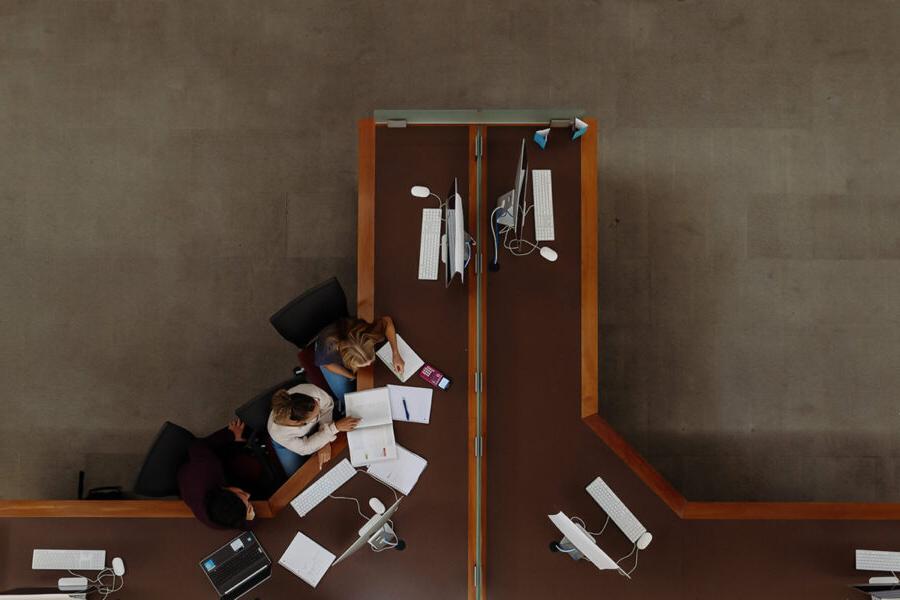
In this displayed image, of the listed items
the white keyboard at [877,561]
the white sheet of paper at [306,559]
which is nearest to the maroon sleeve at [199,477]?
the white sheet of paper at [306,559]

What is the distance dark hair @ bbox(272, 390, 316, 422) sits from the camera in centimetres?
264

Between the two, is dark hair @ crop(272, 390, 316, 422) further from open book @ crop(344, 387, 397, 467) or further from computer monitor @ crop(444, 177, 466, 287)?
computer monitor @ crop(444, 177, 466, 287)

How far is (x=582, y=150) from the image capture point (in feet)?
9.25

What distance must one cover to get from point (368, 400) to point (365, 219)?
889mm

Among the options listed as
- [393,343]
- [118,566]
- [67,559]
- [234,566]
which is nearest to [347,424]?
[393,343]

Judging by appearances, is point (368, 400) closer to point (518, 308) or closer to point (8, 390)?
point (518, 308)

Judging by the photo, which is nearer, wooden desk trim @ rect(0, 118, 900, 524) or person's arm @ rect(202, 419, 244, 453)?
wooden desk trim @ rect(0, 118, 900, 524)

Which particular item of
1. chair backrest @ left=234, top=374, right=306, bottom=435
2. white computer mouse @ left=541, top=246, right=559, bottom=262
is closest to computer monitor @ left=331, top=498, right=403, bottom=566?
chair backrest @ left=234, top=374, right=306, bottom=435

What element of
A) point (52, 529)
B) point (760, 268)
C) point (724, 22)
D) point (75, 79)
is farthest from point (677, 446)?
point (75, 79)

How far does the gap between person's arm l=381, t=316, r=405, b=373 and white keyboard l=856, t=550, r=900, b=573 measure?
89.4 inches

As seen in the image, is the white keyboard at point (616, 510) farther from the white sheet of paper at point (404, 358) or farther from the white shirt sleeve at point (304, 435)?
the white shirt sleeve at point (304, 435)

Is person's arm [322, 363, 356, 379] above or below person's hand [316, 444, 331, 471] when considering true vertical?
above

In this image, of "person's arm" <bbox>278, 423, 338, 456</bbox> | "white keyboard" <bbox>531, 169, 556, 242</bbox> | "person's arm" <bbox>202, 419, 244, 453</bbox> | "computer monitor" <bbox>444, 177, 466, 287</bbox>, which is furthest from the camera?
"person's arm" <bbox>202, 419, 244, 453</bbox>

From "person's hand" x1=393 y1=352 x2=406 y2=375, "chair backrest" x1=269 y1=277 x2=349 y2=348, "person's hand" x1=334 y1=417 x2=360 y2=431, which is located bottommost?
"person's hand" x1=334 y1=417 x2=360 y2=431
